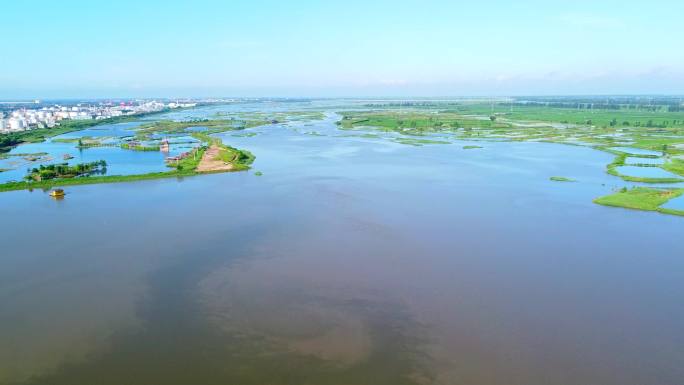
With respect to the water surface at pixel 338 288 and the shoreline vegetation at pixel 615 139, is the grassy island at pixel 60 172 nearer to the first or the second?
the water surface at pixel 338 288

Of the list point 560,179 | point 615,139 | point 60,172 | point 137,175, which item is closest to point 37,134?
point 60,172

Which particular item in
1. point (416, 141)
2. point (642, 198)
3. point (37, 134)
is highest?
point (37, 134)

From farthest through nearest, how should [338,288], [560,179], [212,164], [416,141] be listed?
[416,141], [212,164], [560,179], [338,288]

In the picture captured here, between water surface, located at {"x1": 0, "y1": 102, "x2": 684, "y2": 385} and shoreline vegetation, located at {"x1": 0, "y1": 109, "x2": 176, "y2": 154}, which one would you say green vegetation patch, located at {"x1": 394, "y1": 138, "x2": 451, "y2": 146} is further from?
shoreline vegetation, located at {"x1": 0, "y1": 109, "x2": 176, "y2": 154}

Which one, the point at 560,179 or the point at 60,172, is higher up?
the point at 60,172

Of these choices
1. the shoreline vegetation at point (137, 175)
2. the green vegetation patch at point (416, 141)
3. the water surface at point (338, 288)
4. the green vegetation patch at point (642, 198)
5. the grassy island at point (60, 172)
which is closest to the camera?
the water surface at point (338, 288)

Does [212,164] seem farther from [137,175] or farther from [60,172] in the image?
[60,172]

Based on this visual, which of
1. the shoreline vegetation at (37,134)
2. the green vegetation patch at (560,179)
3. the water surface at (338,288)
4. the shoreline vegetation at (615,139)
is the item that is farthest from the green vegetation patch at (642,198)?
the shoreline vegetation at (37,134)

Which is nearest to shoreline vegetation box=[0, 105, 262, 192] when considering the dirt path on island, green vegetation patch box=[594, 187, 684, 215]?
the dirt path on island

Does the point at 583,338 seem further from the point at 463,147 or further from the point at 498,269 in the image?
the point at 463,147

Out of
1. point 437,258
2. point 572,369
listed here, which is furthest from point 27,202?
point 572,369
